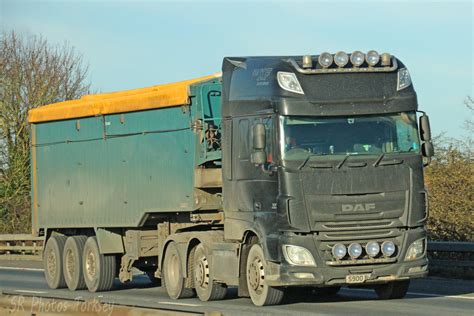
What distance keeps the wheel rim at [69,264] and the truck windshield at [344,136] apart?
822 cm

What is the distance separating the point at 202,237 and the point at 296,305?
2127 mm

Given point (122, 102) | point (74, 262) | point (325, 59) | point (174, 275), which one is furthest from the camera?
point (74, 262)

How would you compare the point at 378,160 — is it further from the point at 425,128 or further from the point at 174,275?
the point at 174,275

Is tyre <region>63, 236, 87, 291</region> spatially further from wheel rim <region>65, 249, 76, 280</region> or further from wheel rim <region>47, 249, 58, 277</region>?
wheel rim <region>47, 249, 58, 277</region>

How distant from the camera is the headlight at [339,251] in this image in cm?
1541

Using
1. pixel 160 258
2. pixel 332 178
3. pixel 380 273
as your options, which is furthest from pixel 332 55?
pixel 160 258

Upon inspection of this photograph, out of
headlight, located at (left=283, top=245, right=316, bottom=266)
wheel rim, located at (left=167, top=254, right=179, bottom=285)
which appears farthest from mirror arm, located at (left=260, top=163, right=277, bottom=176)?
wheel rim, located at (left=167, top=254, right=179, bottom=285)

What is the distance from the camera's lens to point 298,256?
1543 cm

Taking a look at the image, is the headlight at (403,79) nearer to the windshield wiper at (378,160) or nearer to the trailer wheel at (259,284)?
the windshield wiper at (378,160)

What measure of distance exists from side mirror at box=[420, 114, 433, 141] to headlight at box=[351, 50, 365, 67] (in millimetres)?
1148

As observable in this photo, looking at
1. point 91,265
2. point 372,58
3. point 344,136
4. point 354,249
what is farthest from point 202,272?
point 91,265

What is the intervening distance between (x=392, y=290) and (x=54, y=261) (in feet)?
27.8

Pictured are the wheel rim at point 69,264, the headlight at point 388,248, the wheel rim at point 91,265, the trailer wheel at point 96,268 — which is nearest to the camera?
the headlight at point 388,248

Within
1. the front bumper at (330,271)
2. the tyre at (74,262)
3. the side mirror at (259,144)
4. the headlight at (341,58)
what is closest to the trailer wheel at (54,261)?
the tyre at (74,262)
